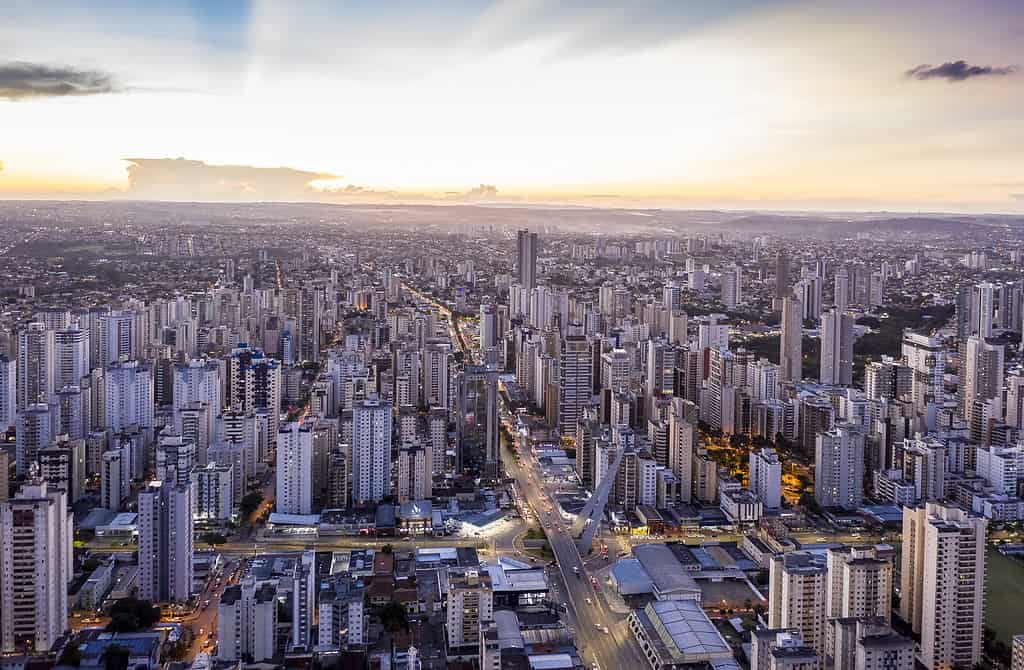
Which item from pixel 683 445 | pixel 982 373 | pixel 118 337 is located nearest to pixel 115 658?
pixel 683 445

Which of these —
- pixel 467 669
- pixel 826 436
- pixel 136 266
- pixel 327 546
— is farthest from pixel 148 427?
pixel 826 436

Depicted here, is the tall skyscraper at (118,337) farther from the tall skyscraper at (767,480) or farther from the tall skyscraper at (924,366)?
the tall skyscraper at (924,366)

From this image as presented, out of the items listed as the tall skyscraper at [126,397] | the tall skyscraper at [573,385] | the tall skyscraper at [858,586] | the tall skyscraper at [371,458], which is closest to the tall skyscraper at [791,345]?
the tall skyscraper at [573,385]

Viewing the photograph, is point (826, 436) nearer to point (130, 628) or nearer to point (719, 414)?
point (719, 414)

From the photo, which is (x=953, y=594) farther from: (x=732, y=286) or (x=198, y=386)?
(x=732, y=286)

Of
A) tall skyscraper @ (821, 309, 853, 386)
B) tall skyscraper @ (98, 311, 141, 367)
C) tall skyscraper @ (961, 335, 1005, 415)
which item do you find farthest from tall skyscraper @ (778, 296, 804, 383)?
tall skyscraper @ (98, 311, 141, 367)

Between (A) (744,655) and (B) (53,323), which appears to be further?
(B) (53,323)
